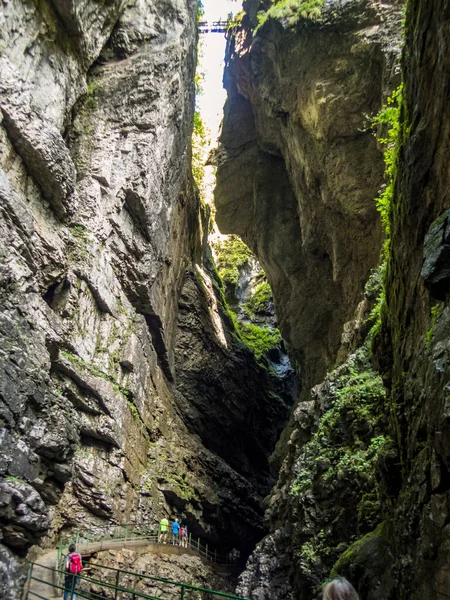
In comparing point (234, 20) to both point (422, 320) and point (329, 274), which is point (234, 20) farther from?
point (422, 320)

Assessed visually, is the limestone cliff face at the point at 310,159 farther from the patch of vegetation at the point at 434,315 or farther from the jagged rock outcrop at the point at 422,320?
the patch of vegetation at the point at 434,315

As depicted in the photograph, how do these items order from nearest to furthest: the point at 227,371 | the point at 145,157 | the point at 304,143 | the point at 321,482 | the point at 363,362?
the point at 321,482
the point at 363,362
the point at 145,157
the point at 304,143
the point at 227,371

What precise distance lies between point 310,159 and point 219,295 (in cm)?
1332

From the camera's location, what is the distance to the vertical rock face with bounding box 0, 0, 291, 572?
8.91m

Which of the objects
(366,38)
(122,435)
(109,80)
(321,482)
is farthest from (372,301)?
(109,80)

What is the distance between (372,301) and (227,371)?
14.3 meters

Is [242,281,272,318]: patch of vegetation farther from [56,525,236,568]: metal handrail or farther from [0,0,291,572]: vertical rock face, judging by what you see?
[56,525,236,568]: metal handrail

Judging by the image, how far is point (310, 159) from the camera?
19828 millimetres

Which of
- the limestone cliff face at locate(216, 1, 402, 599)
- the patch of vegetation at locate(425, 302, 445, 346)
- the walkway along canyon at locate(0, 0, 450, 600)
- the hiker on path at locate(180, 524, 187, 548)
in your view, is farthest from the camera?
the hiker on path at locate(180, 524, 187, 548)

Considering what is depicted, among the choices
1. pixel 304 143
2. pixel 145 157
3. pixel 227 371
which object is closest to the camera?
pixel 145 157

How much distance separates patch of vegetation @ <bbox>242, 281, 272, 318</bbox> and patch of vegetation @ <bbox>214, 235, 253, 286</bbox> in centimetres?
197

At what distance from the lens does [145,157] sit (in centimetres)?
1803

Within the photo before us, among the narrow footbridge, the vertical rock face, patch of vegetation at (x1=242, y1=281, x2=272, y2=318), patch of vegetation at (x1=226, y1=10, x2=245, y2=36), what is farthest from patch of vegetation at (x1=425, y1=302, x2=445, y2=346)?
patch of vegetation at (x1=242, y1=281, x2=272, y2=318)

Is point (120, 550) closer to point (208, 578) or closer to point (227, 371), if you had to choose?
point (208, 578)
